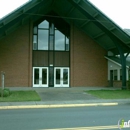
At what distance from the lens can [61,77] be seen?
2948 cm

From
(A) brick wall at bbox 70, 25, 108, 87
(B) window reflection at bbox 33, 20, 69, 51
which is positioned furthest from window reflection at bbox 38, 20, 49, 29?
(A) brick wall at bbox 70, 25, 108, 87

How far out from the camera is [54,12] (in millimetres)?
29266

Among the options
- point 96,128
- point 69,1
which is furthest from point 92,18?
point 96,128

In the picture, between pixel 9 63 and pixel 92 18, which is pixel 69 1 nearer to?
pixel 92 18

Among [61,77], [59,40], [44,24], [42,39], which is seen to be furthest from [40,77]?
[44,24]

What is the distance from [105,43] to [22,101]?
17.5 metres

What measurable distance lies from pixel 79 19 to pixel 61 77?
7285 millimetres

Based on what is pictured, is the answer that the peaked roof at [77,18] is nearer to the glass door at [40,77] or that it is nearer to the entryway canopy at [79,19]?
the entryway canopy at [79,19]

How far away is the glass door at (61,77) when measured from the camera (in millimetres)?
29266

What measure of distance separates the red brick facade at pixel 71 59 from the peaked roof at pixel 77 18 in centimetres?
97

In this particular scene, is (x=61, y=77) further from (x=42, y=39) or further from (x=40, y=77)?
(x=42, y=39)

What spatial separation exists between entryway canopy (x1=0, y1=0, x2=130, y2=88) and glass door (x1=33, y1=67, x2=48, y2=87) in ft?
18.4

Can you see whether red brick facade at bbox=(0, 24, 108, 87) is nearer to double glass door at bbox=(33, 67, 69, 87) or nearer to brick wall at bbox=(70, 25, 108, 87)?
brick wall at bbox=(70, 25, 108, 87)

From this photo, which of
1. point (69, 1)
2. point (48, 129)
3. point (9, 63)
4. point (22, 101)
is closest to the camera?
point (48, 129)
